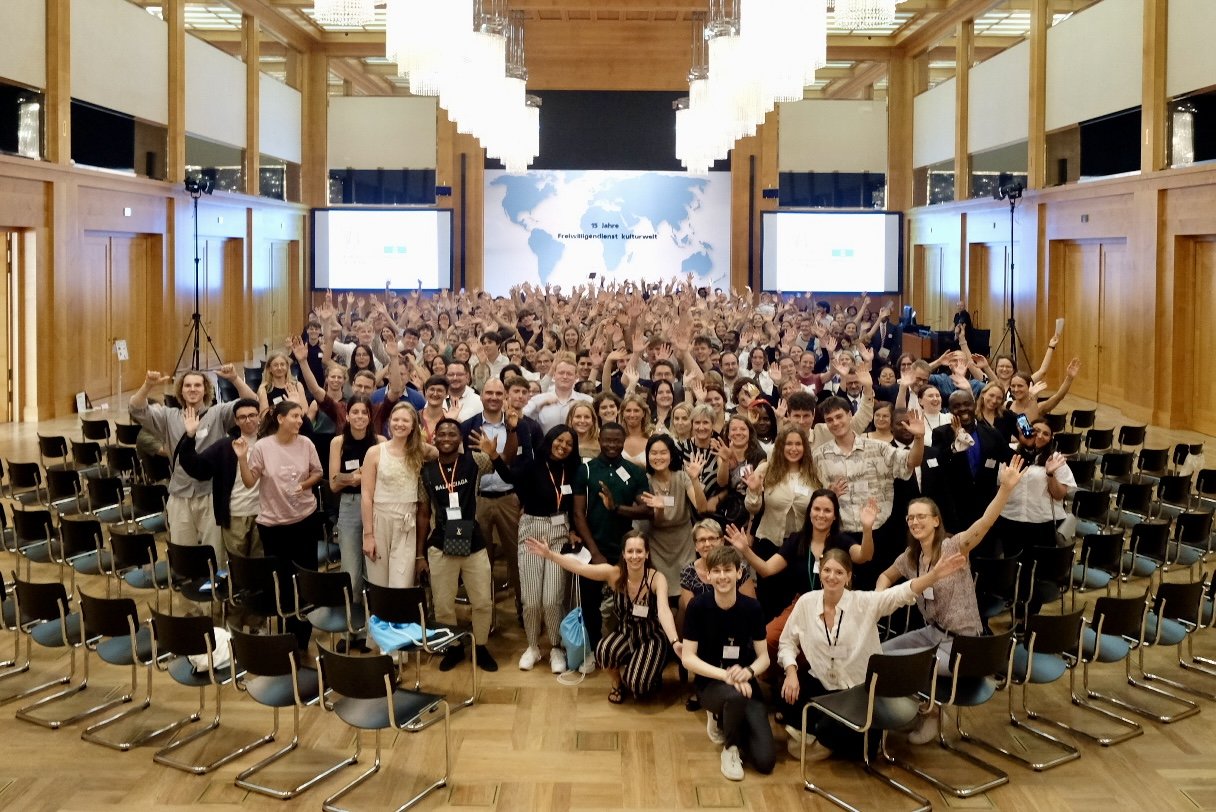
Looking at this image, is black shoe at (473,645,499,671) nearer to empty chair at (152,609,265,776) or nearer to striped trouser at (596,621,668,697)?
striped trouser at (596,621,668,697)

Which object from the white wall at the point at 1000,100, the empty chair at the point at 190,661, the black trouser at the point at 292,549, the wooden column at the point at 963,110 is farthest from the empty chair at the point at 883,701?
the wooden column at the point at 963,110

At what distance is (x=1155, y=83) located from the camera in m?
17.1

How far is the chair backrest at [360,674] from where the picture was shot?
17.9 feet

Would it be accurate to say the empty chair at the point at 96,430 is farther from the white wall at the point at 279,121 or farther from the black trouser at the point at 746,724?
the white wall at the point at 279,121

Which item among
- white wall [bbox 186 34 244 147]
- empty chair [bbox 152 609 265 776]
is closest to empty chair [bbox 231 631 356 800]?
empty chair [bbox 152 609 265 776]

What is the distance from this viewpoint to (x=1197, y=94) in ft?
53.6

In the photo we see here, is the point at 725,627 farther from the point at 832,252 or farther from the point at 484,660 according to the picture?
the point at 832,252

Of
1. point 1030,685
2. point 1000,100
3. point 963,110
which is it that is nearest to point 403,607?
point 1030,685

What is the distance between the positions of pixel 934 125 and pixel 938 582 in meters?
22.6

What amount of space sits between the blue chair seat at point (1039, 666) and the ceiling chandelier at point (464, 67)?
636cm

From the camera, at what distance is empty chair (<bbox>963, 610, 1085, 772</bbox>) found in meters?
6.08

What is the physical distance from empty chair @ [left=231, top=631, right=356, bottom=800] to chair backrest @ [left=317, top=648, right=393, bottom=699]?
277 millimetres

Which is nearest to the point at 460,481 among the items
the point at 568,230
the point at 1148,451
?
the point at 1148,451

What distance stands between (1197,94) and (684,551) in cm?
1270
